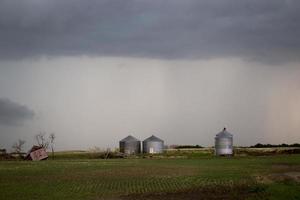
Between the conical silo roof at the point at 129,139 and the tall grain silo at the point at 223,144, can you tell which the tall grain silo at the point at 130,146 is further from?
the tall grain silo at the point at 223,144

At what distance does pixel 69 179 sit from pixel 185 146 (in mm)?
101810

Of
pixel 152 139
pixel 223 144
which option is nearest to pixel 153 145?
pixel 152 139

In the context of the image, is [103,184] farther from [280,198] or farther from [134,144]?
[134,144]

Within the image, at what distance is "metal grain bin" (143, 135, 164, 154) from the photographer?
127312mm

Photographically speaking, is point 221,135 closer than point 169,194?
No

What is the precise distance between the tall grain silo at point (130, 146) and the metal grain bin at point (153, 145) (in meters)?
1.79

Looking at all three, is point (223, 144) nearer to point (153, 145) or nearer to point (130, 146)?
point (153, 145)

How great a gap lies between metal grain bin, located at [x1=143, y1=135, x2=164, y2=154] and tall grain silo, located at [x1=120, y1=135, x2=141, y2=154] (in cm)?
179

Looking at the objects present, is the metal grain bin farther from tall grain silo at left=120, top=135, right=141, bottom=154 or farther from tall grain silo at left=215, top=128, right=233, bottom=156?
tall grain silo at left=215, top=128, right=233, bottom=156

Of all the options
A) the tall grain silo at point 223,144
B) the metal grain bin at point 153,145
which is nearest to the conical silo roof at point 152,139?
the metal grain bin at point 153,145

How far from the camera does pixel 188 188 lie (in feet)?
123

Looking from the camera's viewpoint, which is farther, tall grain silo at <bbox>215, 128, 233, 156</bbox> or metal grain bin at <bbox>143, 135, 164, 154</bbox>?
metal grain bin at <bbox>143, 135, 164, 154</bbox>

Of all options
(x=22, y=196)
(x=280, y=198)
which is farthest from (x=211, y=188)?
(x=22, y=196)

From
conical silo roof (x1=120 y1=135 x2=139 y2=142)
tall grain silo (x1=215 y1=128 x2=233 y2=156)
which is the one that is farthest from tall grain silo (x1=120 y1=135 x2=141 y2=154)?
tall grain silo (x1=215 y1=128 x2=233 y2=156)
